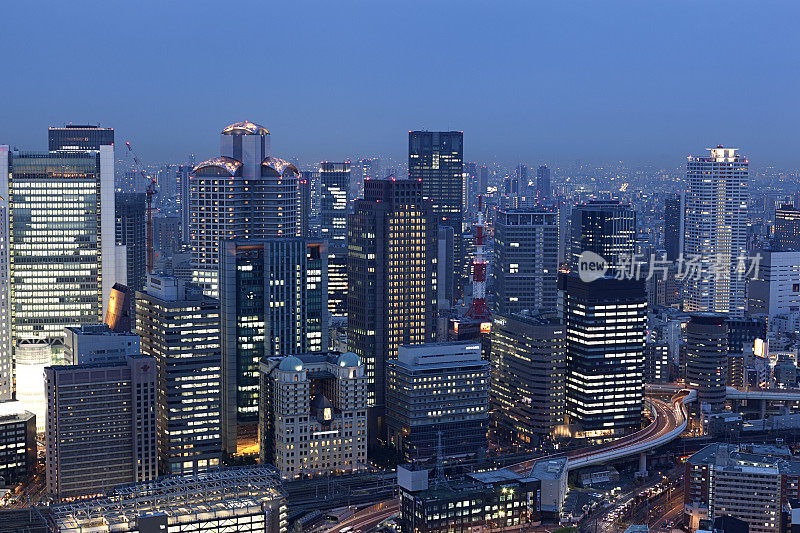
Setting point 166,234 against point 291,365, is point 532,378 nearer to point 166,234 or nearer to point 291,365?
point 291,365

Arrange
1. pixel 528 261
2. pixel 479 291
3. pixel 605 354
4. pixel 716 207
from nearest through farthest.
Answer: pixel 605 354, pixel 479 291, pixel 528 261, pixel 716 207

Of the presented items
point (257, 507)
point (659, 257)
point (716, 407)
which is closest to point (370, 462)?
point (257, 507)

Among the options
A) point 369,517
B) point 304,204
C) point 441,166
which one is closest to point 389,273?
point 369,517

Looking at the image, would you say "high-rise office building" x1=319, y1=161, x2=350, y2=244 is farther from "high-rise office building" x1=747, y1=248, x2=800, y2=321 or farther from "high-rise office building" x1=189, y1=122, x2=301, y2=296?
"high-rise office building" x1=189, y1=122, x2=301, y2=296

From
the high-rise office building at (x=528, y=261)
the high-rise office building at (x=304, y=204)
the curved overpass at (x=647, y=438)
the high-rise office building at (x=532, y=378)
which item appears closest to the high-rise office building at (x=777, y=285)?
the high-rise office building at (x=528, y=261)

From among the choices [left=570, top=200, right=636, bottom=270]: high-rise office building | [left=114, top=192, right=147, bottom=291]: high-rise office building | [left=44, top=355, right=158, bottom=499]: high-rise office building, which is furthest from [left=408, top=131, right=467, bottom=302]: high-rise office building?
[left=44, top=355, right=158, bottom=499]: high-rise office building

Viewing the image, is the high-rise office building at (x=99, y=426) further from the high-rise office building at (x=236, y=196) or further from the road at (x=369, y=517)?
the high-rise office building at (x=236, y=196)

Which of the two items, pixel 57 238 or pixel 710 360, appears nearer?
pixel 57 238
